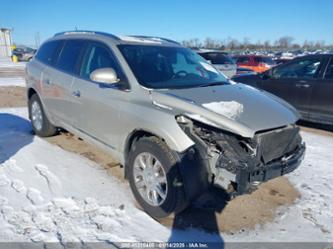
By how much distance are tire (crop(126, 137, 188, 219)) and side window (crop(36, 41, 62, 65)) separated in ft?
8.66

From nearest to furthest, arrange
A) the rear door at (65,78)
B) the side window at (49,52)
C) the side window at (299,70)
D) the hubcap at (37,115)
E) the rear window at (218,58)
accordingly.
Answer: the rear door at (65,78), the side window at (49,52), the hubcap at (37,115), the side window at (299,70), the rear window at (218,58)

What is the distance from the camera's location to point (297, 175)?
14.1ft

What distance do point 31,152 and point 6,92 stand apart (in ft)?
25.0

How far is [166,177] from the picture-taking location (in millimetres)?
2975

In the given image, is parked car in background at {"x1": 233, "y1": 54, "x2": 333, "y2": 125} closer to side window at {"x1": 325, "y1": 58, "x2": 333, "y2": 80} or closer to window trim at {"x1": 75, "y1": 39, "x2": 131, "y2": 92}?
side window at {"x1": 325, "y1": 58, "x2": 333, "y2": 80}

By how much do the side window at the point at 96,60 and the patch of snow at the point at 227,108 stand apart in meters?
1.27

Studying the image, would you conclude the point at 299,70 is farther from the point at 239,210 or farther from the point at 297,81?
the point at 239,210

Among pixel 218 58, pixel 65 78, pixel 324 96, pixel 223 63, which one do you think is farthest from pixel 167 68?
pixel 218 58

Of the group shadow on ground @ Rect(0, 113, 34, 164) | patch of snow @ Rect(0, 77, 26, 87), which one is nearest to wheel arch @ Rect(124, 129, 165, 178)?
shadow on ground @ Rect(0, 113, 34, 164)

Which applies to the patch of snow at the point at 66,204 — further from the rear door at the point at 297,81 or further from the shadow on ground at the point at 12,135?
the rear door at the point at 297,81

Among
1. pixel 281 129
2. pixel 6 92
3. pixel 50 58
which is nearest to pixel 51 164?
pixel 50 58

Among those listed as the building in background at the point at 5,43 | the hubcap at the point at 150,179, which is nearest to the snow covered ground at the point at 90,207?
the hubcap at the point at 150,179

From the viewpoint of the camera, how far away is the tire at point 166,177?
2904 mm

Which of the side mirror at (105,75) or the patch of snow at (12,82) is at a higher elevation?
the side mirror at (105,75)
